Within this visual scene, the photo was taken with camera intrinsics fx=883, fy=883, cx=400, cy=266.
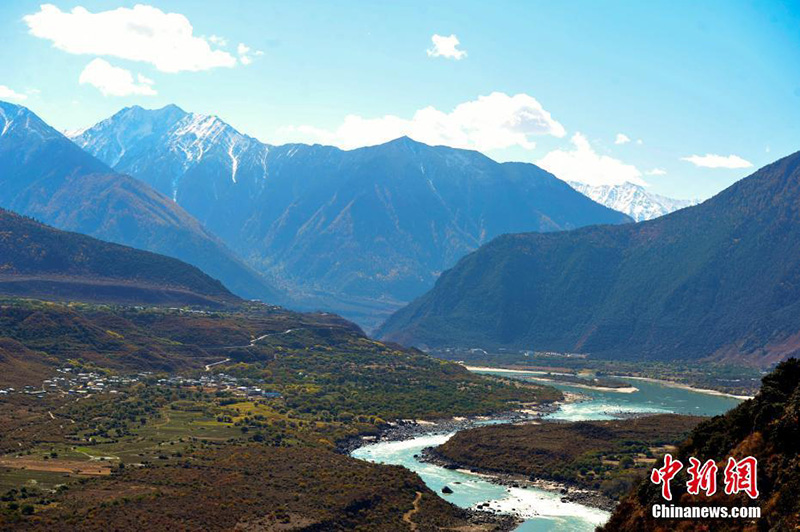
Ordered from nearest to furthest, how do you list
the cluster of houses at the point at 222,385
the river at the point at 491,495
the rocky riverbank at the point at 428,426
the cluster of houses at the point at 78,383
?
the river at the point at 491,495
the rocky riverbank at the point at 428,426
the cluster of houses at the point at 78,383
the cluster of houses at the point at 222,385

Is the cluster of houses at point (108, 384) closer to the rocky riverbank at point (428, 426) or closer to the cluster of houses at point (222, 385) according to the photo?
the cluster of houses at point (222, 385)

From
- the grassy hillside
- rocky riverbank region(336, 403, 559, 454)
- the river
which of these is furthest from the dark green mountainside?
rocky riverbank region(336, 403, 559, 454)

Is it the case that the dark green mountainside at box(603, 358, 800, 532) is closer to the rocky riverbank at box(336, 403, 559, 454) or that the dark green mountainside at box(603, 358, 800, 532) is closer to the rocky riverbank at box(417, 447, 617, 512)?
the rocky riverbank at box(417, 447, 617, 512)

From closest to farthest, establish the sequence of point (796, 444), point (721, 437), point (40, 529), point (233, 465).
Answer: point (796, 444), point (721, 437), point (40, 529), point (233, 465)

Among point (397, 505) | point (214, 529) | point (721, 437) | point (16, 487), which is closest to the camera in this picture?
point (721, 437)

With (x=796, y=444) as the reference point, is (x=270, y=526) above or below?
below

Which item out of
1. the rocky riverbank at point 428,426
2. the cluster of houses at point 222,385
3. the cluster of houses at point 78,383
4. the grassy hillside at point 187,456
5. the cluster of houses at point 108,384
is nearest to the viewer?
the grassy hillside at point 187,456

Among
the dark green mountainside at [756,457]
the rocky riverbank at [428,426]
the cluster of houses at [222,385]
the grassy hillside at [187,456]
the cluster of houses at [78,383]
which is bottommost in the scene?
the rocky riverbank at [428,426]

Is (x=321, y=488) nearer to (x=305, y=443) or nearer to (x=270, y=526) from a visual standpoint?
(x=270, y=526)

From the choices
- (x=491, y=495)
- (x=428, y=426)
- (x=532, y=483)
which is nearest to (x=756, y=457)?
(x=491, y=495)

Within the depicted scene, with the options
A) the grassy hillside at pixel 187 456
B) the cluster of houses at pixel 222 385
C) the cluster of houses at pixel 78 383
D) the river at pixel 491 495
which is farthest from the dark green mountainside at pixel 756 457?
the cluster of houses at pixel 222 385

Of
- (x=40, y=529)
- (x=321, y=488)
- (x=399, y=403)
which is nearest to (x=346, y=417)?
(x=399, y=403)
